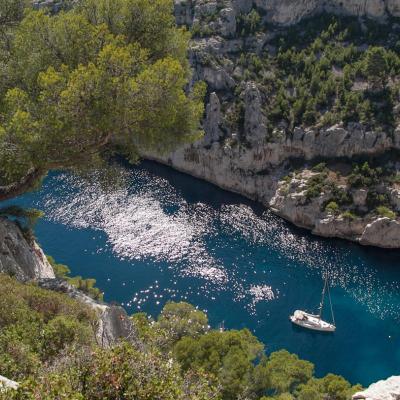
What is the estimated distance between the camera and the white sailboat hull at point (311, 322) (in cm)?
3884

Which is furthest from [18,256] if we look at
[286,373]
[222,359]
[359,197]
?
[359,197]

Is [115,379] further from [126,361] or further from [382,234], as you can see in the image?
[382,234]

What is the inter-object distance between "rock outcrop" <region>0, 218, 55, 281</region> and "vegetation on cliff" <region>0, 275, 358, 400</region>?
2.72 metres

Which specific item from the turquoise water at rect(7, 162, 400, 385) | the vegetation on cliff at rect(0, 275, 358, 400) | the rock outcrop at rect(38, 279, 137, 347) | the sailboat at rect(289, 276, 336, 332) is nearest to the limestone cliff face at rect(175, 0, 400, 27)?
the turquoise water at rect(7, 162, 400, 385)

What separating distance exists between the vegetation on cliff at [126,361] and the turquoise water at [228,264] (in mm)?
14000

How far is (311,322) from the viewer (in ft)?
128

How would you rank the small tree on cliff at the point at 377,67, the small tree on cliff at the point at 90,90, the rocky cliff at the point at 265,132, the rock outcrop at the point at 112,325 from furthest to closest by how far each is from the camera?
the small tree on cliff at the point at 377,67 → the rocky cliff at the point at 265,132 → the small tree on cliff at the point at 90,90 → the rock outcrop at the point at 112,325

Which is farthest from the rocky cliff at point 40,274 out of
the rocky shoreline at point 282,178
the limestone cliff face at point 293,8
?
the limestone cliff face at point 293,8

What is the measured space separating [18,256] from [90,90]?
902cm

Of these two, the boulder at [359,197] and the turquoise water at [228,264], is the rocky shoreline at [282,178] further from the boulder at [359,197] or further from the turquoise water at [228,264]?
the turquoise water at [228,264]

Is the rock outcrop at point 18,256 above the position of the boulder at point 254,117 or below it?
above

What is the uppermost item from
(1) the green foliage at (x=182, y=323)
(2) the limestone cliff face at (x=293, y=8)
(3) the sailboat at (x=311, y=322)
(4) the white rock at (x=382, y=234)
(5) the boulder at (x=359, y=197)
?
(2) the limestone cliff face at (x=293, y=8)

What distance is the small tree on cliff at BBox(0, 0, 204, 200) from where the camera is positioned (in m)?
15.8

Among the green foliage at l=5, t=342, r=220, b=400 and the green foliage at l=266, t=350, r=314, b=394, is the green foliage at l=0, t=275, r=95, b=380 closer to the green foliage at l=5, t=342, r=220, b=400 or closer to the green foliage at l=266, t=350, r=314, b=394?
the green foliage at l=5, t=342, r=220, b=400
